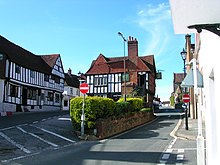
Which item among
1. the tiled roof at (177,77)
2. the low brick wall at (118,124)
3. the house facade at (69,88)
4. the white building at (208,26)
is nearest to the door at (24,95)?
the house facade at (69,88)

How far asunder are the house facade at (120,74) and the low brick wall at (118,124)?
45.2 feet

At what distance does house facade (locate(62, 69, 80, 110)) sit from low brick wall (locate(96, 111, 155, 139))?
1171 inches

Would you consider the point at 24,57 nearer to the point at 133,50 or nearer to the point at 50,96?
the point at 50,96

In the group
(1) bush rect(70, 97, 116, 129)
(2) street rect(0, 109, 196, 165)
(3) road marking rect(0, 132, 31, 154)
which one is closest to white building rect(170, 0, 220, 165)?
(2) street rect(0, 109, 196, 165)

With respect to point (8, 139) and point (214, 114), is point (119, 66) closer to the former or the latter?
point (8, 139)

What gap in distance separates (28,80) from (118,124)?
Answer: 21.5 metres

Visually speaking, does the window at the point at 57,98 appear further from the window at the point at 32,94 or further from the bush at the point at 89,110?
the bush at the point at 89,110

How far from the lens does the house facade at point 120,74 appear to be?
42.9 meters

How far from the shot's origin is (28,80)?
126 feet

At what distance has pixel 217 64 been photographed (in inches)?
198

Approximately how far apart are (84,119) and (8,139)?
14.0 ft

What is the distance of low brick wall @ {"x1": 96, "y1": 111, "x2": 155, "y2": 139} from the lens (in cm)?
1716

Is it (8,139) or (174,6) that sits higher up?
(174,6)

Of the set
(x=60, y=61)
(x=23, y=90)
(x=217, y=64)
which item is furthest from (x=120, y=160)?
(x=60, y=61)
